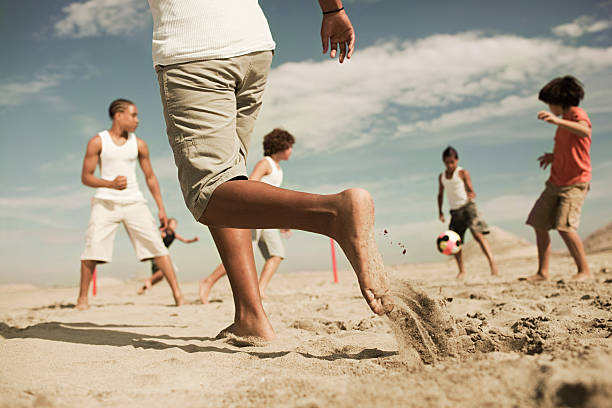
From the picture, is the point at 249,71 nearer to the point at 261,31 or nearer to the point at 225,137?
the point at 261,31

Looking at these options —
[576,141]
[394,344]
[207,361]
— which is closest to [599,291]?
[576,141]

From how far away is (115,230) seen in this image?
15.9 feet

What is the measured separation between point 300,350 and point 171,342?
0.84 m

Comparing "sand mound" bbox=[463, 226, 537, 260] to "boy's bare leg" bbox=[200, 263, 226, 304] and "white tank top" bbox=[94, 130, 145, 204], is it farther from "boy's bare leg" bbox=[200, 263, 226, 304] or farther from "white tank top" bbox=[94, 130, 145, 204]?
"white tank top" bbox=[94, 130, 145, 204]

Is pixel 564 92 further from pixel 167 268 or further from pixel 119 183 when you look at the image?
pixel 119 183

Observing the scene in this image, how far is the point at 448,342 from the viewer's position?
1698 mm

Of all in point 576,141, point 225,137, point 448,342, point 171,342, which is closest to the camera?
A: point 448,342

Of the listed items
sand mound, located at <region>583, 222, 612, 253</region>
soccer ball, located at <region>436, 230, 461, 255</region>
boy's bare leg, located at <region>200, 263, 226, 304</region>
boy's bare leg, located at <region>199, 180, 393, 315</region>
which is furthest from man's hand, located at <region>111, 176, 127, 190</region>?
sand mound, located at <region>583, 222, 612, 253</region>

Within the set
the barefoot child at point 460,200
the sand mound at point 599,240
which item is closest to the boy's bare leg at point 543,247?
the barefoot child at point 460,200

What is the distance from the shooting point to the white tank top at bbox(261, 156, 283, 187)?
4.90 meters

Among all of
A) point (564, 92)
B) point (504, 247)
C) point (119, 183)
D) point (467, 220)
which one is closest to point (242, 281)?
point (119, 183)

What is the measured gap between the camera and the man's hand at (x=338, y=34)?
2162mm

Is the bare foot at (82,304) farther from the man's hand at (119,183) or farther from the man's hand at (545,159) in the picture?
the man's hand at (545,159)

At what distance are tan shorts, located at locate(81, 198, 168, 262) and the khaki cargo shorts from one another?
4.72 m
